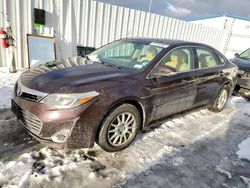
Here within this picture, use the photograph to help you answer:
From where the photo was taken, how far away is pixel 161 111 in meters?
3.44

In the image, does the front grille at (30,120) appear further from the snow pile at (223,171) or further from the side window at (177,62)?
the snow pile at (223,171)

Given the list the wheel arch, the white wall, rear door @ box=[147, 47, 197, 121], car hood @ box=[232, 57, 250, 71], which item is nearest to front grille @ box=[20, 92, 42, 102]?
the wheel arch

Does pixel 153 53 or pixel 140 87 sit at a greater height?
pixel 153 53

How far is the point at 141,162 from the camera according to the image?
292cm

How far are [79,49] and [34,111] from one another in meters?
5.21

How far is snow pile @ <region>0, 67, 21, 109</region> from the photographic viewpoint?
4285 mm

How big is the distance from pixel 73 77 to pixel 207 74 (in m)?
2.68

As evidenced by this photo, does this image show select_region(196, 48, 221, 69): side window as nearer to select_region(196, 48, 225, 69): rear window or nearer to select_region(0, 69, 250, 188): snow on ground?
select_region(196, 48, 225, 69): rear window

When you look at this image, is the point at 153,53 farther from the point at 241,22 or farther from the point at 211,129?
the point at 241,22

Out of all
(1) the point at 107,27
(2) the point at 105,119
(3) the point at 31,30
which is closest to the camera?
(2) the point at 105,119

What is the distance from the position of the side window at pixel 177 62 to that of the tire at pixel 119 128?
2.56 ft

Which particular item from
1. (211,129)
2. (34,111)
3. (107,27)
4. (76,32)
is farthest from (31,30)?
(211,129)

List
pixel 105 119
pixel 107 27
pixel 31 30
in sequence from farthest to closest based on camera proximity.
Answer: pixel 107 27
pixel 31 30
pixel 105 119

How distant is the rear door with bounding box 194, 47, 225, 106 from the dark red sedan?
21 mm
